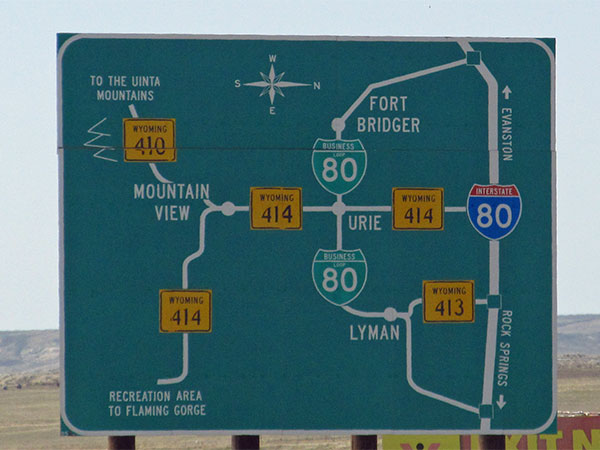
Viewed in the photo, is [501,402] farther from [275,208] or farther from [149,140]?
[149,140]

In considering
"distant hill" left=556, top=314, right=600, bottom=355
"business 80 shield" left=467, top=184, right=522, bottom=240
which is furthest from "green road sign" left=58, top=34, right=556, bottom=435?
"distant hill" left=556, top=314, right=600, bottom=355

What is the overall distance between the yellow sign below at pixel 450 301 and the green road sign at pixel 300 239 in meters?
0.02

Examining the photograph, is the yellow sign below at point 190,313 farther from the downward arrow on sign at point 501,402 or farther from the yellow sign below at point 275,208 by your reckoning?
the downward arrow on sign at point 501,402

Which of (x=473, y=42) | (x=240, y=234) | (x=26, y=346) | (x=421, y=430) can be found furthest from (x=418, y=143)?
(x=26, y=346)

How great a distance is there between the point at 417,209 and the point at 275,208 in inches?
59.9

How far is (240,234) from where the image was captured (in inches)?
482

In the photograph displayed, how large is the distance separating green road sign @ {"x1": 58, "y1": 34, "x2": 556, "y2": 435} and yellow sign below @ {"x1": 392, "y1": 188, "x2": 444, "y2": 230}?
0.02 m

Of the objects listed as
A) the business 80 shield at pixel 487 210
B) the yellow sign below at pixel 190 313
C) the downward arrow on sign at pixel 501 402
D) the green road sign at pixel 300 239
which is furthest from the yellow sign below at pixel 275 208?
the downward arrow on sign at pixel 501 402

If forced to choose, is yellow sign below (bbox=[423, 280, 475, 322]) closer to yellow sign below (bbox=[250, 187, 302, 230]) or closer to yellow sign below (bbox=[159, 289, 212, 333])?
yellow sign below (bbox=[250, 187, 302, 230])

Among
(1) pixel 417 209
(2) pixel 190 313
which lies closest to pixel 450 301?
(1) pixel 417 209

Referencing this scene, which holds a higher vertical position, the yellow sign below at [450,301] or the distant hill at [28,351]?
the yellow sign below at [450,301]

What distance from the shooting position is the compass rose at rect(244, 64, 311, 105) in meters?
12.4

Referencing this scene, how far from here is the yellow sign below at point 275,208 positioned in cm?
1223

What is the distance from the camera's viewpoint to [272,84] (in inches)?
488
